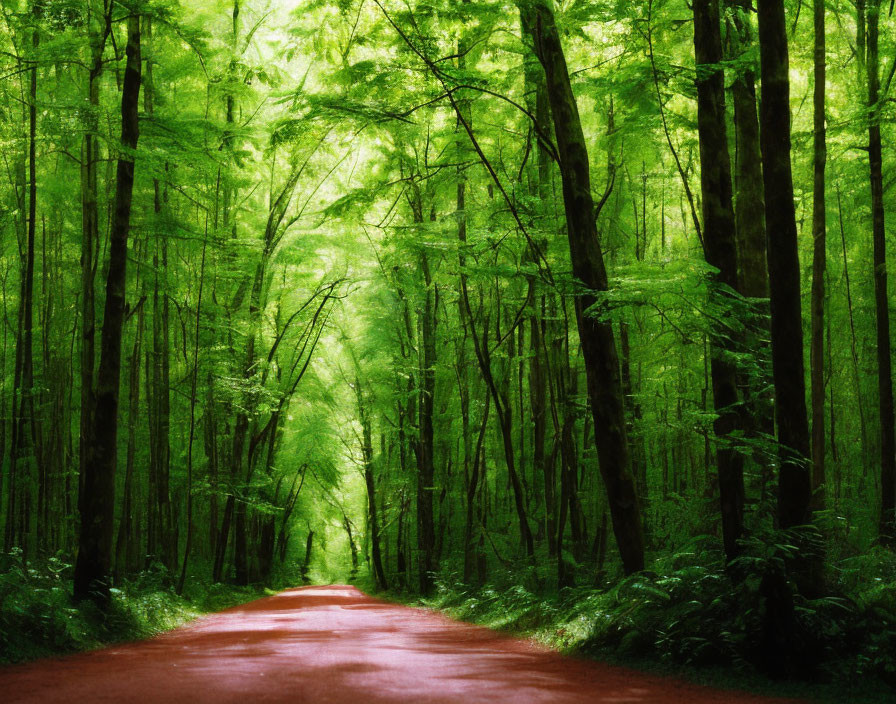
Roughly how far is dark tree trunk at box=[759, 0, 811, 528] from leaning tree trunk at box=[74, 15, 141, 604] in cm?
764

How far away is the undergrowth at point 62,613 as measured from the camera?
22.0 ft

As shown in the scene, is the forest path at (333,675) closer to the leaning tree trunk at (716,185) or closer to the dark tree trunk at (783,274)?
the dark tree trunk at (783,274)

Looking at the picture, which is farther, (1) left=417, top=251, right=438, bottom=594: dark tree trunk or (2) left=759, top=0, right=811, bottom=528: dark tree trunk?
(1) left=417, top=251, right=438, bottom=594: dark tree trunk

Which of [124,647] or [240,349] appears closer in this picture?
[124,647]

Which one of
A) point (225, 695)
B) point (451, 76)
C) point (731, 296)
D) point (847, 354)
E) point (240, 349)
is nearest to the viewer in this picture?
point (225, 695)

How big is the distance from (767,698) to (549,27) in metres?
7.52

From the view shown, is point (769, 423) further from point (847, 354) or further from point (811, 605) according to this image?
point (847, 354)

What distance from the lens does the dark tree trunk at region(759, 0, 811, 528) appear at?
6.14m

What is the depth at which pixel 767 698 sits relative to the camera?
482 centimetres

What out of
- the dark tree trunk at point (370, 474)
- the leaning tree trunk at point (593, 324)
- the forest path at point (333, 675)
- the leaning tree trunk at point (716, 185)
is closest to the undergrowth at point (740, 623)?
the forest path at point (333, 675)

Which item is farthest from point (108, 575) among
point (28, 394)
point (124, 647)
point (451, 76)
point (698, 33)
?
point (698, 33)

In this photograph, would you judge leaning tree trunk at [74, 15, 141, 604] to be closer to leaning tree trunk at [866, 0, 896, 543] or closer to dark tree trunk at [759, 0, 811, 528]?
dark tree trunk at [759, 0, 811, 528]

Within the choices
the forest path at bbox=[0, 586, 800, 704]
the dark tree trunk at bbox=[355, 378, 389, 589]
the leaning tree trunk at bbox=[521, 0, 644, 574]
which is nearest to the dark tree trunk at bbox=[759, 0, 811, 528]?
the forest path at bbox=[0, 586, 800, 704]

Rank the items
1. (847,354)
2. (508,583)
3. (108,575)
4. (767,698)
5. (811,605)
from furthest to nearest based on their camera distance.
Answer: (847,354) → (508,583) → (108,575) → (811,605) → (767,698)
